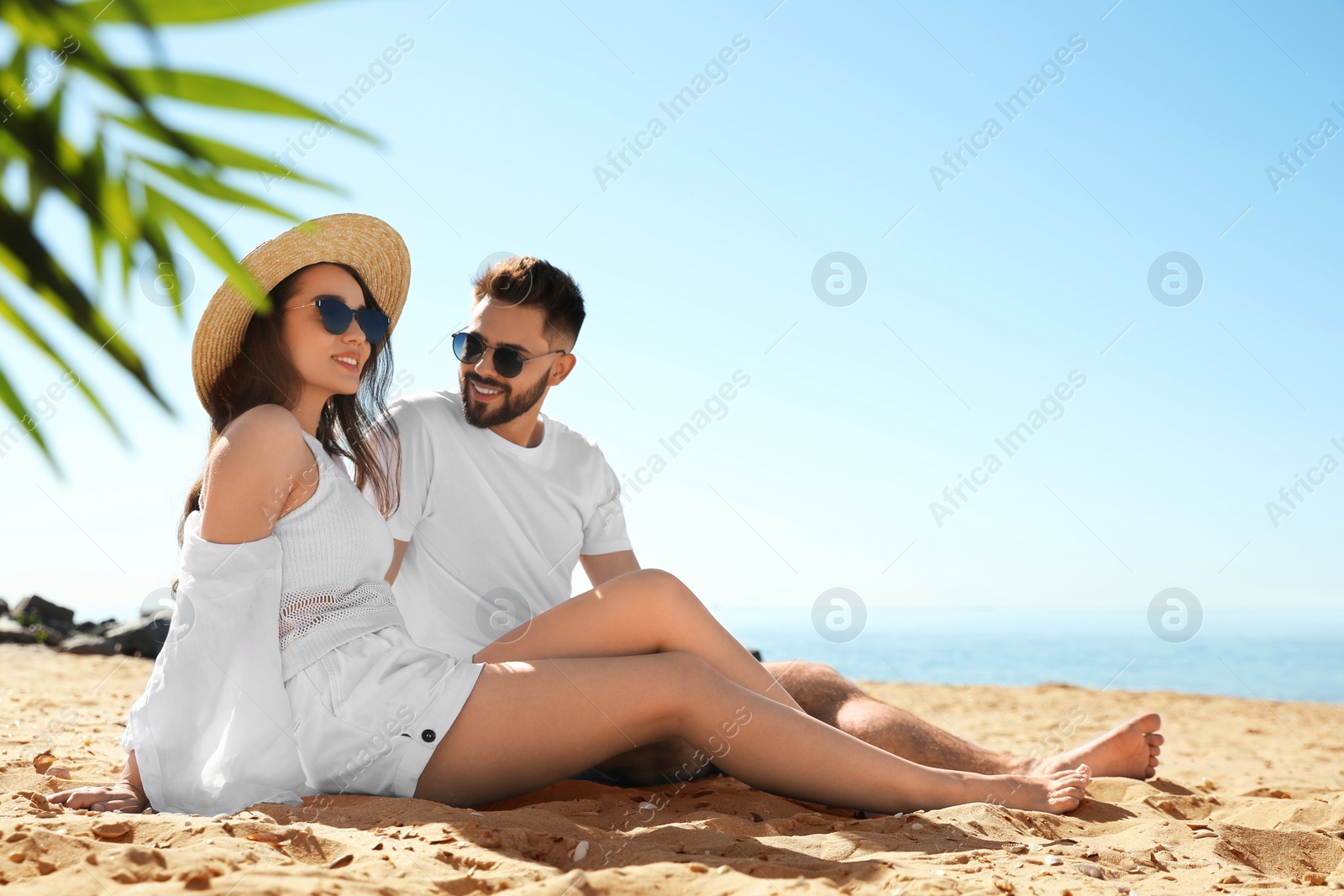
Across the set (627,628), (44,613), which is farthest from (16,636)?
(627,628)

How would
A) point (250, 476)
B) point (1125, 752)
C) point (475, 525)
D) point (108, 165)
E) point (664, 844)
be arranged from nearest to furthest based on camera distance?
1. point (108, 165)
2. point (664, 844)
3. point (250, 476)
4. point (1125, 752)
5. point (475, 525)

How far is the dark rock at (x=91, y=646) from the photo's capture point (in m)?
8.41

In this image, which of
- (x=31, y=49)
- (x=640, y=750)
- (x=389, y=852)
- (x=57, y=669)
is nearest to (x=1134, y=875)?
(x=640, y=750)

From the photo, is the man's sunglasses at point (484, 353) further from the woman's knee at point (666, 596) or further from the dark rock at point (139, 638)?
the dark rock at point (139, 638)

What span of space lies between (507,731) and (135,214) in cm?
186

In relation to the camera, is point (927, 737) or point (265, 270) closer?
point (265, 270)

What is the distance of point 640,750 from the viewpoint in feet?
10.1

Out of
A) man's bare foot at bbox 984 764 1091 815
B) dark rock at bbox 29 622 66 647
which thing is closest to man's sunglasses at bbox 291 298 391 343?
man's bare foot at bbox 984 764 1091 815

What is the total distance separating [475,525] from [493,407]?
479 mm

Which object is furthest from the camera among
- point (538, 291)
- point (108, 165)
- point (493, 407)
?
point (538, 291)

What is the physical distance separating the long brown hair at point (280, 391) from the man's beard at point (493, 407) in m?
0.57

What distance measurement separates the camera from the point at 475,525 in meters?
3.58

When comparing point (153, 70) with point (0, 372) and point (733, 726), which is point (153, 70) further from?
point (733, 726)

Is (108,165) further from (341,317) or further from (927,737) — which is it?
(927,737)
